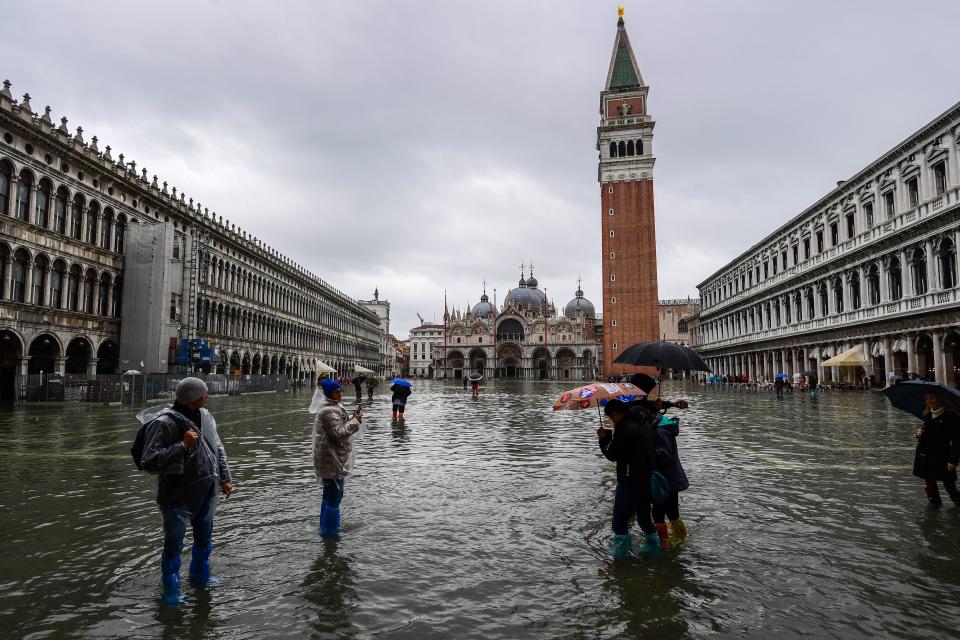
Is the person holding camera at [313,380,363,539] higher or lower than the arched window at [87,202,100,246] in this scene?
lower

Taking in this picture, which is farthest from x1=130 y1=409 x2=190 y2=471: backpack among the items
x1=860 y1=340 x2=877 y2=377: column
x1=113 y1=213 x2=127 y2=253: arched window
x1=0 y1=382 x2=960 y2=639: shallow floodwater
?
x1=860 y1=340 x2=877 y2=377: column

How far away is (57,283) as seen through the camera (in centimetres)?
2777

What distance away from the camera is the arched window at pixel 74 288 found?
93.0 feet

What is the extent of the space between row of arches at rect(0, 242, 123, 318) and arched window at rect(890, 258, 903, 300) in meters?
42.7

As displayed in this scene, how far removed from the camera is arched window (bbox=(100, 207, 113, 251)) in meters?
31.2

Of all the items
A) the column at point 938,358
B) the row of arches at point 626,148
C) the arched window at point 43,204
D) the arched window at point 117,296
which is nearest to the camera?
the arched window at point 43,204

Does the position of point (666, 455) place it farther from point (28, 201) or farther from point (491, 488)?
point (28, 201)

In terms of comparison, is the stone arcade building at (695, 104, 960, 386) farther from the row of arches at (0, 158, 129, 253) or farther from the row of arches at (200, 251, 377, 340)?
the row of arches at (200, 251, 377, 340)

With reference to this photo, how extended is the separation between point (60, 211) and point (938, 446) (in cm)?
3409

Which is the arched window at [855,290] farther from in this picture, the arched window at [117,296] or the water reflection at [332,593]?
the arched window at [117,296]

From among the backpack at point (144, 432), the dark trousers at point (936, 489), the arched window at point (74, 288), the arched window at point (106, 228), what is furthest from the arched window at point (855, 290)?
the arched window at point (74, 288)

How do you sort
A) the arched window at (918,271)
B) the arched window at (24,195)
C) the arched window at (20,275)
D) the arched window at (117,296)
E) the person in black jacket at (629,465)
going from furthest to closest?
1. the arched window at (117,296)
2. the arched window at (918,271)
3. the arched window at (24,195)
4. the arched window at (20,275)
5. the person in black jacket at (629,465)

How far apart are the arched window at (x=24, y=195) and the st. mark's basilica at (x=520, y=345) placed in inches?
3200

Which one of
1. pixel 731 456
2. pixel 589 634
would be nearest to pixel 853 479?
pixel 731 456
